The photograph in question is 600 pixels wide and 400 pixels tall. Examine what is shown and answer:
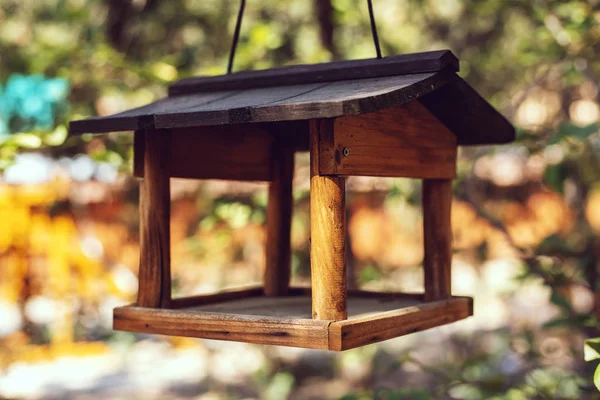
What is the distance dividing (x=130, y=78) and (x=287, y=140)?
2.23 m

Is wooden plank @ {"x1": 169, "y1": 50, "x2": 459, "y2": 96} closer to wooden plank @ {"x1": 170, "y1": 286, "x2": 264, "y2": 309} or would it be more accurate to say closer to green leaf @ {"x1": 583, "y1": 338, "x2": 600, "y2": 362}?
wooden plank @ {"x1": 170, "y1": 286, "x2": 264, "y2": 309}

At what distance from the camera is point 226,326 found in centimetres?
213

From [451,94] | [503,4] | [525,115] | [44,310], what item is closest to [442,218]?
[451,94]

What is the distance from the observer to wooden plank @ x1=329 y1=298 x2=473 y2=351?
1.95 m

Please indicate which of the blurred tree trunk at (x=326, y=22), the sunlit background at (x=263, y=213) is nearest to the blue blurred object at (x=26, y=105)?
the sunlit background at (x=263, y=213)

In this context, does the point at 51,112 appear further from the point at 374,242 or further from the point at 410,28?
the point at 374,242

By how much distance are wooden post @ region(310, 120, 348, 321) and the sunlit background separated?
2.94ft

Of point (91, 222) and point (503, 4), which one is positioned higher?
point (503, 4)

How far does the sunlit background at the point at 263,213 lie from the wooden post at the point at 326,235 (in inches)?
35.2

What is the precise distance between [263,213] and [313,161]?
72.9 inches

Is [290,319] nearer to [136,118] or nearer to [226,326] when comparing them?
[226,326]

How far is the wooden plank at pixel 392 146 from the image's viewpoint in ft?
6.66

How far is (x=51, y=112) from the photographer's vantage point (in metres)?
5.77

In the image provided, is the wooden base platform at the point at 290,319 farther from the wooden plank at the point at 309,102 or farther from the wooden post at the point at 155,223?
the wooden plank at the point at 309,102
